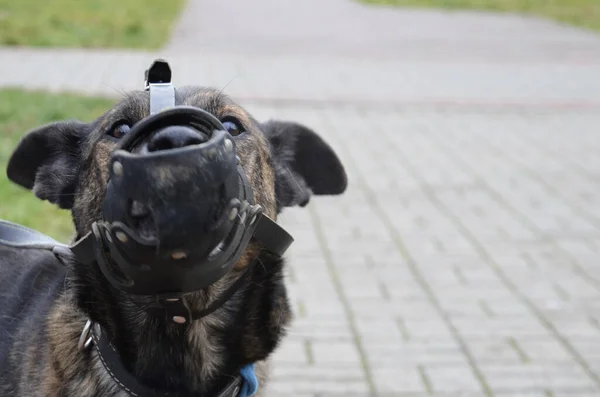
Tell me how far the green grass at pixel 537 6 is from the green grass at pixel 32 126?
49.8ft

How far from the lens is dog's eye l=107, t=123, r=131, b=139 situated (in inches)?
83.5

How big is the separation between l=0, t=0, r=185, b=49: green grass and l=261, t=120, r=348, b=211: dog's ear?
9.94 meters

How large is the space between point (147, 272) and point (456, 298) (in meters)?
3.08

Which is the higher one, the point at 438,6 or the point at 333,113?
the point at 333,113

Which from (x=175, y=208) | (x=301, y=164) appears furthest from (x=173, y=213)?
(x=301, y=164)

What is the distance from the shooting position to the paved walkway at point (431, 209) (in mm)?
3814

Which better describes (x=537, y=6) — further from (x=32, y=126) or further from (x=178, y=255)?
(x=178, y=255)

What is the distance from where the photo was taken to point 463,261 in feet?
16.4

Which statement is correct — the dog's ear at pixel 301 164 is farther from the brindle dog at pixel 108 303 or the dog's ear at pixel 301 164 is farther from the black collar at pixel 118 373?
the black collar at pixel 118 373

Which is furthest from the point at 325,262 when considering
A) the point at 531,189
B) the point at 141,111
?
the point at 141,111

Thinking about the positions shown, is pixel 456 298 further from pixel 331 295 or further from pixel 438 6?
pixel 438 6

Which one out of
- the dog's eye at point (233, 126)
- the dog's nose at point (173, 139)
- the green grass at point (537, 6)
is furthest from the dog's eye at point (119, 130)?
the green grass at point (537, 6)

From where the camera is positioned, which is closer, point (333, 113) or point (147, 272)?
point (147, 272)

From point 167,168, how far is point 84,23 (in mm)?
13626
